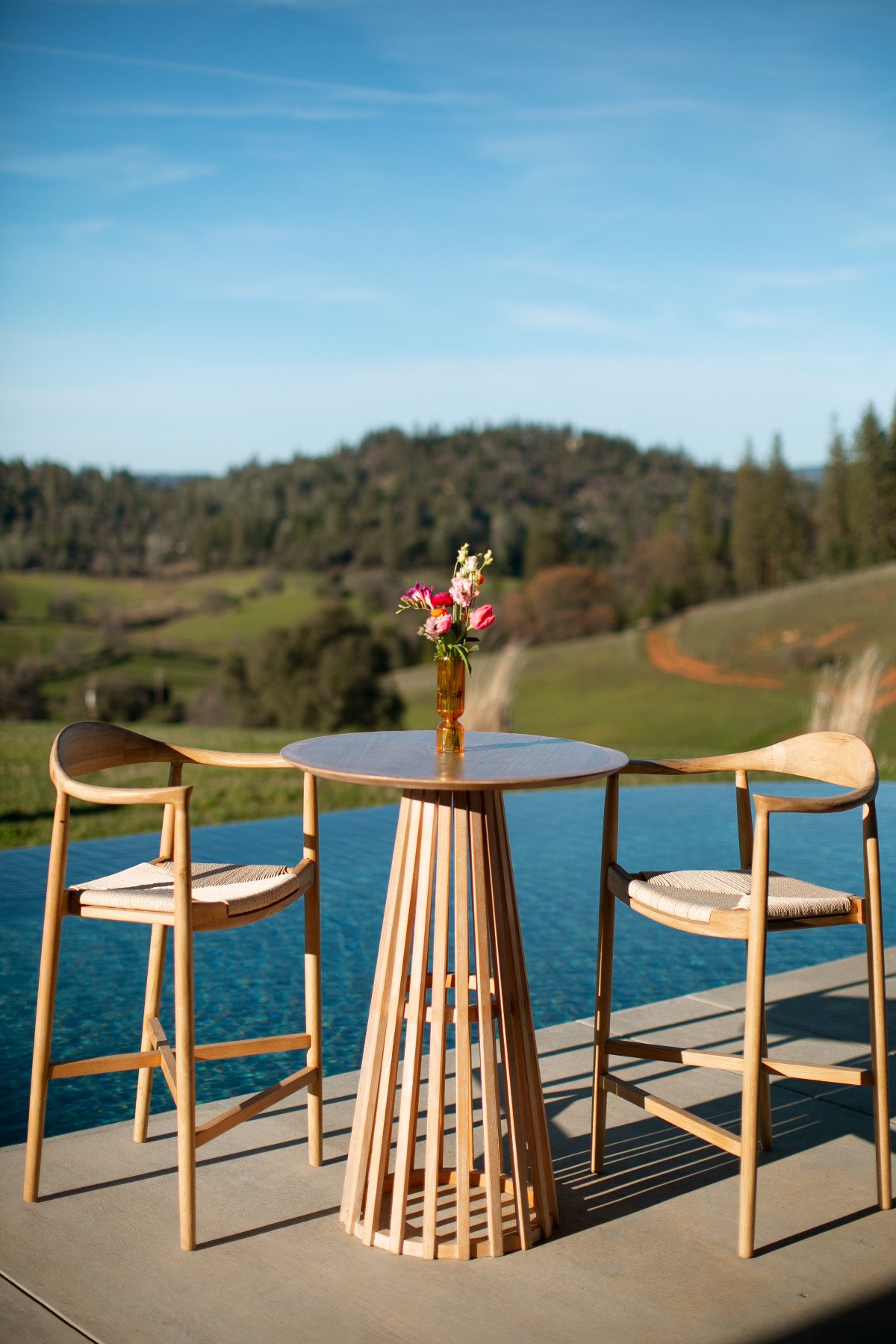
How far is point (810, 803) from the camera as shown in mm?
1976

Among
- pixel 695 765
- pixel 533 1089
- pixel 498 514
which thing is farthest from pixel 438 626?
pixel 498 514

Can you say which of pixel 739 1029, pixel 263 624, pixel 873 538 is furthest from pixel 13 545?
pixel 739 1029

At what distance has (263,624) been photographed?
26078mm

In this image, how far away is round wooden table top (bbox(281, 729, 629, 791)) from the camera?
1.85 m

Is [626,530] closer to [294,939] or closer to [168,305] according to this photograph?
[168,305]

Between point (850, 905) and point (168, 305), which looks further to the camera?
point (168, 305)

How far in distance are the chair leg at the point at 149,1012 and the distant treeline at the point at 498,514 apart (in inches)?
863

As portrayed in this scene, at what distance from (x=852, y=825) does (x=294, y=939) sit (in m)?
3.66

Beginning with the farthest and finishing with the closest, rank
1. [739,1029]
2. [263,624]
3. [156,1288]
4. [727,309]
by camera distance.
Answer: [263,624] < [727,309] < [739,1029] < [156,1288]

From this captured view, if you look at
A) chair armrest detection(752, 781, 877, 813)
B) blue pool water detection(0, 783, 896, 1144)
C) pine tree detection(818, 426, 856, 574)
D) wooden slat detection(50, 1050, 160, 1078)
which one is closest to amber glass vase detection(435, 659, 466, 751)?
chair armrest detection(752, 781, 877, 813)

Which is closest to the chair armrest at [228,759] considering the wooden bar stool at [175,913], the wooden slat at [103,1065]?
the wooden bar stool at [175,913]

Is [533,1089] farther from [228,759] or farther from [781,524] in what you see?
[781,524]

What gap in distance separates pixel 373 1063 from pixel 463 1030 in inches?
7.5

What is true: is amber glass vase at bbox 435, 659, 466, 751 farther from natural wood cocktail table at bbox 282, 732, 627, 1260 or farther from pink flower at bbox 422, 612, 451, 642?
natural wood cocktail table at bbox 282, 732, 627, 1260
